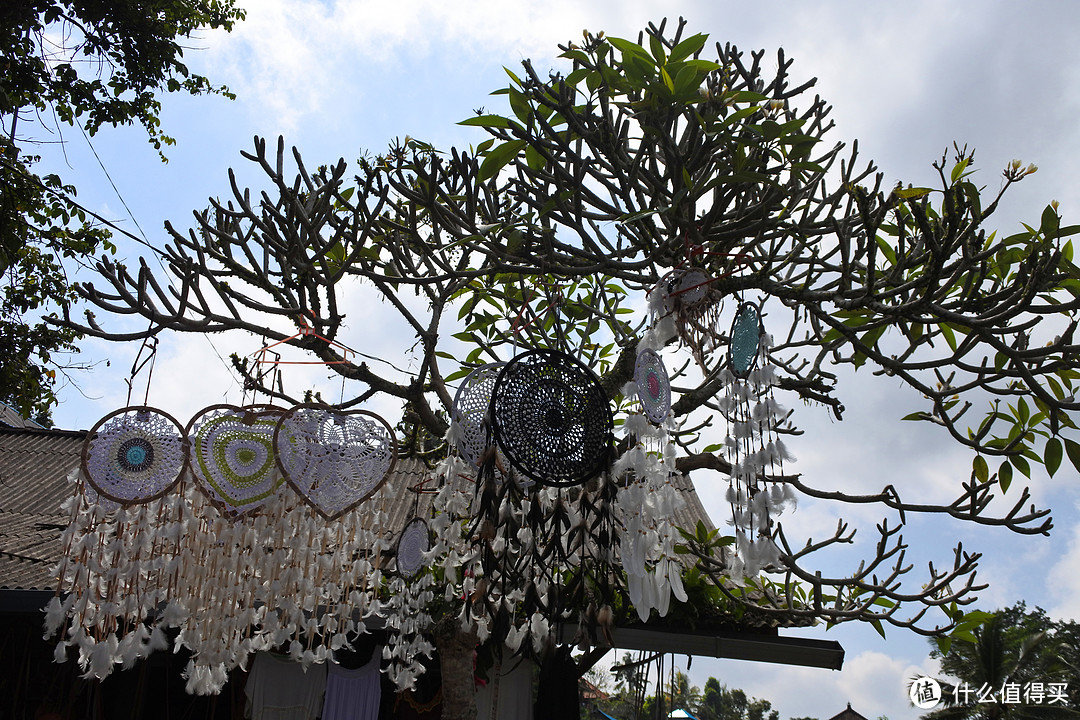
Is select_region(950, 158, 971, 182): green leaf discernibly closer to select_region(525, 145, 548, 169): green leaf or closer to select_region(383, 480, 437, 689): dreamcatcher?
select_region(525, 145, 548, 169): green leaf

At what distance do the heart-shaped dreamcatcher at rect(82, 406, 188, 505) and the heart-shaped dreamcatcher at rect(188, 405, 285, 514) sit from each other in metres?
0.08

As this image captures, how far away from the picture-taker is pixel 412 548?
3.93 m

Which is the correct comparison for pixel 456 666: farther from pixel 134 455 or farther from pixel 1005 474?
pixel 1005 474

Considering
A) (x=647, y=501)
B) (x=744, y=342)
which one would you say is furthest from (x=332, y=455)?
(x=744, y=342)

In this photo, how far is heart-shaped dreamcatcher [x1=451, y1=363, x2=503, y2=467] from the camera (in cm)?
287

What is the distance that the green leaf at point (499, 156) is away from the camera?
9.57 ft

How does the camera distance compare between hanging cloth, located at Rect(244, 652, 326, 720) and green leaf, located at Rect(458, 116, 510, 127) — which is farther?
hanging cloth, located at Rect(244, 652, 326, 720)

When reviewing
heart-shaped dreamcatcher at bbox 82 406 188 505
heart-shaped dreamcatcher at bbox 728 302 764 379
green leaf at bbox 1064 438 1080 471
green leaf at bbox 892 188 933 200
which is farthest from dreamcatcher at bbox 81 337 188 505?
green leaf at bbox 1064 438 1080 471

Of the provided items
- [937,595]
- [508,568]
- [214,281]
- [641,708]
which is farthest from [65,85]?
[937,595]

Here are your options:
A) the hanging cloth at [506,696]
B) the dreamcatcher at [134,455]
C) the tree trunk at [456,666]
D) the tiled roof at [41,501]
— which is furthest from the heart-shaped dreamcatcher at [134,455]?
the hanging cloth at [506,696]

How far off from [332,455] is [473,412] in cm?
67

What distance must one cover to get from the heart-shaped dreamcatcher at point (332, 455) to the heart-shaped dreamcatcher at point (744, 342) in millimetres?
1490

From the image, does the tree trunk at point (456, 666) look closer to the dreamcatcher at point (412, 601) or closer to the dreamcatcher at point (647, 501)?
the dreamcatcher at point (412, 601)

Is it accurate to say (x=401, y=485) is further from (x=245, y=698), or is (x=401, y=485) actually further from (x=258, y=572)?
(x=258, y=572)
